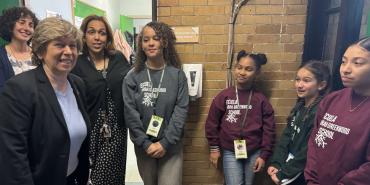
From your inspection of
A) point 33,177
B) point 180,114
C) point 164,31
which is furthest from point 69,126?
point 164,31

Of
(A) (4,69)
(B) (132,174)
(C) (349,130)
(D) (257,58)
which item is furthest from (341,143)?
(B) (132,174)

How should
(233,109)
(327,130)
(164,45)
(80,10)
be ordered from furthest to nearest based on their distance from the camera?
(80,10) < (233,109) < (164,45) < (327,130)

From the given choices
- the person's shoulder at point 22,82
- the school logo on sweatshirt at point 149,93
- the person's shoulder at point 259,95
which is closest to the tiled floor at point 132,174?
the school logo on sweatshirt at point 149,93

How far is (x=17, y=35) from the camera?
213cm

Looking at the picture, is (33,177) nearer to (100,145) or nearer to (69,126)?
(69,126)

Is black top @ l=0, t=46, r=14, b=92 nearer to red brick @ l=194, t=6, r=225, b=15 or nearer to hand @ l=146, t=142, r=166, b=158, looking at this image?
hand @ l=146, t=142, r=166, b=158

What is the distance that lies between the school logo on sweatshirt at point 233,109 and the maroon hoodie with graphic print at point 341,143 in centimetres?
68

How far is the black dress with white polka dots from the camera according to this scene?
1.99 m

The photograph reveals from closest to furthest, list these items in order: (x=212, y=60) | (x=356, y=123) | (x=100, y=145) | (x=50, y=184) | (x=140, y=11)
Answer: (x=356, y=123)
(x=50, y=184)
(x=100, y=145)
(x=212, y=60)
(x=140, y=11)

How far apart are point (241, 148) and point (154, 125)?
684 millimetres

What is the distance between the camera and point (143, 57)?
83.7 inches

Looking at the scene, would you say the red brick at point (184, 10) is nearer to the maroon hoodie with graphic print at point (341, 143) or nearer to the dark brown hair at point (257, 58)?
the dark brown hair at point (257, 58)

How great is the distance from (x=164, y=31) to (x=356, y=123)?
134cm

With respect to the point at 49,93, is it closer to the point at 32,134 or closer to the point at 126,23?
the point at 32,134
